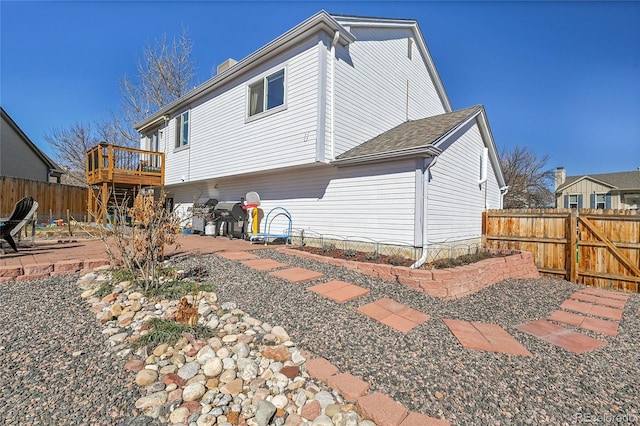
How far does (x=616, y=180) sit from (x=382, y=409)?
2895cm

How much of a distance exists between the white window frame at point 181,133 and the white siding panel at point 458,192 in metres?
10.1

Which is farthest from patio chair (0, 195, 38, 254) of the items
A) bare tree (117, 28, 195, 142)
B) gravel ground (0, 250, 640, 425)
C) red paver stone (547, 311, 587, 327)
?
bare tree (117, 28, 195, 142)

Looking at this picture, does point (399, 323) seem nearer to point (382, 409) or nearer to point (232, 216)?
point (382, 409)

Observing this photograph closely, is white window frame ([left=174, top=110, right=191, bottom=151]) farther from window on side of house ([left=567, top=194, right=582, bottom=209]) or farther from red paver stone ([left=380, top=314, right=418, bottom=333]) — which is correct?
window on side of house ([left=567, top=194, right=582, bottom=209])

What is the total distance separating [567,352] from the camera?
284 centimetres

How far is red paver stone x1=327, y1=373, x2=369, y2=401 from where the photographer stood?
1.90 m

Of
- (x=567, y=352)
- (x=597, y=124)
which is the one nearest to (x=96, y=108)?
(x=567, y=352)

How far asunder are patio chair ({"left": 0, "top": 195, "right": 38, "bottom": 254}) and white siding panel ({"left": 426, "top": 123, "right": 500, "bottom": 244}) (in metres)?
8.17

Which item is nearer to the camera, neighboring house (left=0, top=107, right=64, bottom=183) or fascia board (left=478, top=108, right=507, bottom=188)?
fascia board (left=478, top=108, right=507, bottom=188)

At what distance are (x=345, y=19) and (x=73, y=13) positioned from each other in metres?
7.46

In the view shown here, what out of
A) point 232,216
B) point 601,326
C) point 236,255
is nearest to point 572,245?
point 601,326

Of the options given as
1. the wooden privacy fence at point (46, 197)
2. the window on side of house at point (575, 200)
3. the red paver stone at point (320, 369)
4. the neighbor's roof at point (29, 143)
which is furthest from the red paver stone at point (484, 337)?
the window on side of house at point (575, 200)

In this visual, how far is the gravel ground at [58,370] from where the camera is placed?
67.2 inches

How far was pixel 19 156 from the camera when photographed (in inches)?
698
